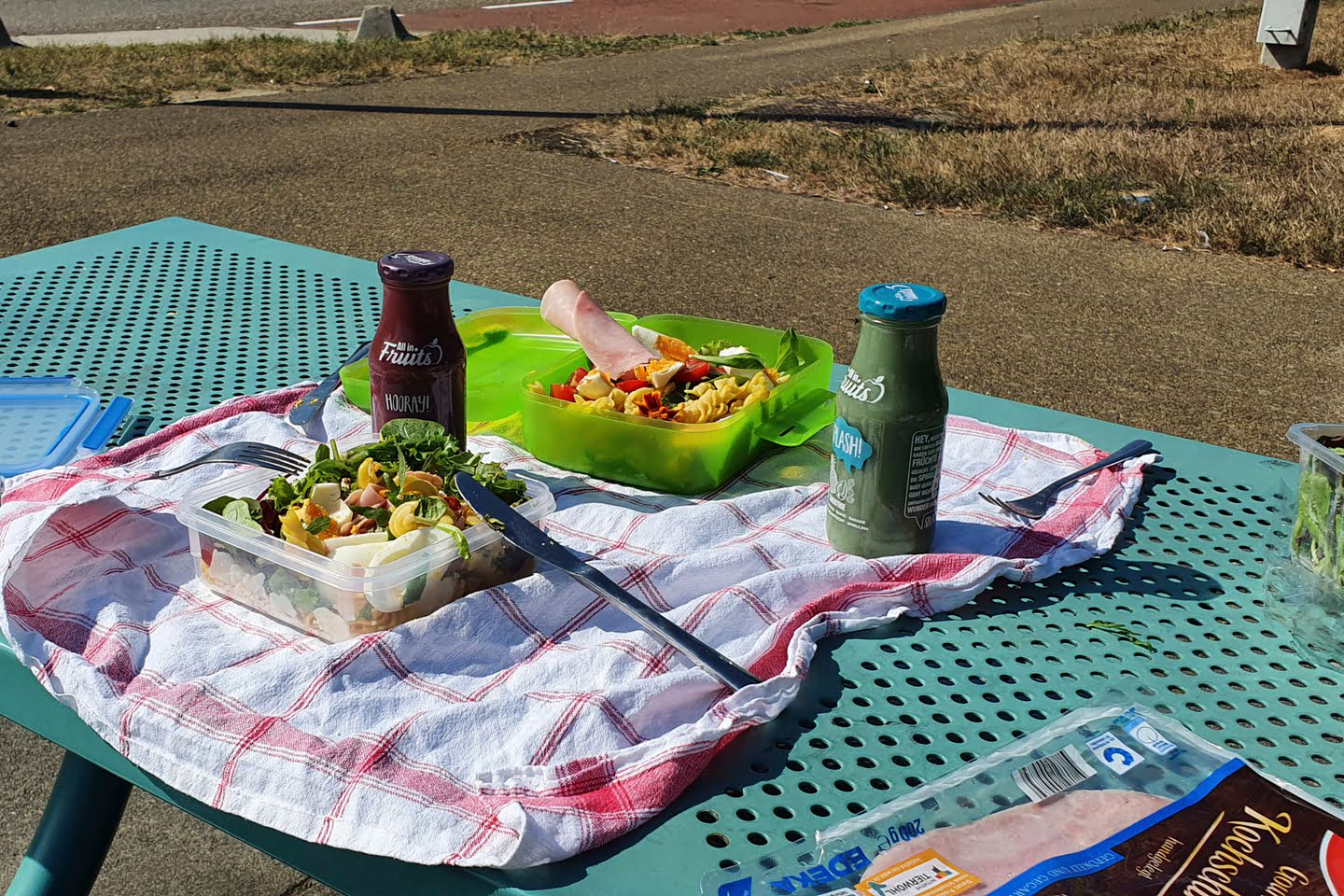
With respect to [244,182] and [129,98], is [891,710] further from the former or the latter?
[129,98]

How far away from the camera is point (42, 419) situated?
152 cm

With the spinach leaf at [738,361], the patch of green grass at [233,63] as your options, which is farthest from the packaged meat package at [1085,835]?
the patch of green grass at [233,63]

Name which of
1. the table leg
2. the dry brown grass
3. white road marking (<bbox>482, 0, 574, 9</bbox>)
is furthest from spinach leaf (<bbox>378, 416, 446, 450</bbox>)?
white road marking (<bbox>482, 0, 574, 9</bbox>)

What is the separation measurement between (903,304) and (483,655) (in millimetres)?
478

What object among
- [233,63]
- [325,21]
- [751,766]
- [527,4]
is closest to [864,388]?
[751,766]

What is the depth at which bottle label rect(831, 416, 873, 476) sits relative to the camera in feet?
3.82

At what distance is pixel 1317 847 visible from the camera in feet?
2.71

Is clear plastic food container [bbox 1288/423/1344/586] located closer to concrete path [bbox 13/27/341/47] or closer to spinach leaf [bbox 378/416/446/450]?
spinach leaf [bbox 378/416/446/450]

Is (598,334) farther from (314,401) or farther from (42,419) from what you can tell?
(42,419)

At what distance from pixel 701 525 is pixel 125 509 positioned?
22.2 inches

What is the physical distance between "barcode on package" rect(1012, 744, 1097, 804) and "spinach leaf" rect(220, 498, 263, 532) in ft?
2.18

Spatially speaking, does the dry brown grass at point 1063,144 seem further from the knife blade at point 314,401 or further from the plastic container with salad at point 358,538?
the plastic container with salad at point 358,538

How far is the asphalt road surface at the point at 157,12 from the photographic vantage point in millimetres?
12359

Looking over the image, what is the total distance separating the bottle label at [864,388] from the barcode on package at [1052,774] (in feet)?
1.17
